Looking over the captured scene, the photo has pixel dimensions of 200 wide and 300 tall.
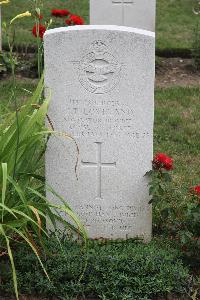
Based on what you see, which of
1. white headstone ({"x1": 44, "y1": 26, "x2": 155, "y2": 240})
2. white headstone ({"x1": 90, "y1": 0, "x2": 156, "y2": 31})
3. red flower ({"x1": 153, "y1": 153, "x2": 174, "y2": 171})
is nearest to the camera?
white headstone ({"x1": 44, "y1": 26, "x2": 155, "y2": 240})

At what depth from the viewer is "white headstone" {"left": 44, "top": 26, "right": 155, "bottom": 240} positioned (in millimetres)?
4602

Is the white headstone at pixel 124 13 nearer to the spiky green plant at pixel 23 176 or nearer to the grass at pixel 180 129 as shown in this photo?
the grass at pixel 180 129

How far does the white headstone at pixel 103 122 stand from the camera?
460 cm

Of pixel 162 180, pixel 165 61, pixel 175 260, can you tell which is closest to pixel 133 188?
pixel 162 180

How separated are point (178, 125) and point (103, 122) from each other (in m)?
2.93

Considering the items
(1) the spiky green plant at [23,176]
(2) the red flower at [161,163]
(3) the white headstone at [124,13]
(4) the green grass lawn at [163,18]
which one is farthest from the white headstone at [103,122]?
(4) the green grass lawn at [163,18]

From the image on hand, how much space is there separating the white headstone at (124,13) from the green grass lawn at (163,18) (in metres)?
1.62

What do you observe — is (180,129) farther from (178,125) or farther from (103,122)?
(103,122)

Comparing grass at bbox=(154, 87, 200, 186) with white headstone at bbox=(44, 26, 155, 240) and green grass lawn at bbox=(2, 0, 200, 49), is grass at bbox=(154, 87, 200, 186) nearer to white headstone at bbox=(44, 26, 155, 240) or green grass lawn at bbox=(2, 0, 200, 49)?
white headstone at bbox=(44, 26, 155, 240)

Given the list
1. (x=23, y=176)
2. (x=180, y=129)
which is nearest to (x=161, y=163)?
(x=23, y=176)

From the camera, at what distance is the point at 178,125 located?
7.57m

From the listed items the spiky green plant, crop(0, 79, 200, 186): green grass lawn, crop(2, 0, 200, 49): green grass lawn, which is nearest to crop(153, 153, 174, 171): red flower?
the spiky green plant

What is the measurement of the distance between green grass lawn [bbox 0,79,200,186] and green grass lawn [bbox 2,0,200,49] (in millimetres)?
2022

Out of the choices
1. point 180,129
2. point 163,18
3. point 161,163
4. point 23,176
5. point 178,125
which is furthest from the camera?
point 163,18
